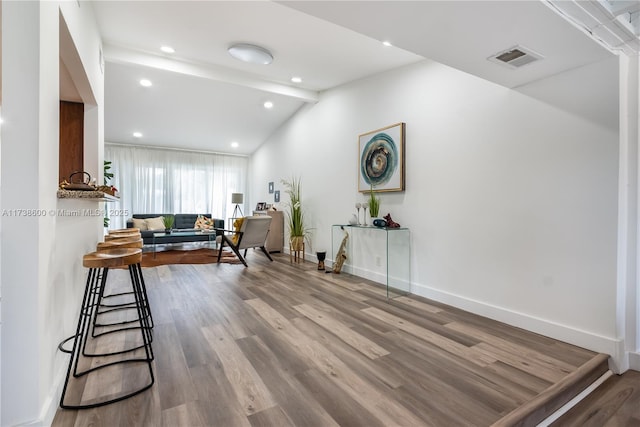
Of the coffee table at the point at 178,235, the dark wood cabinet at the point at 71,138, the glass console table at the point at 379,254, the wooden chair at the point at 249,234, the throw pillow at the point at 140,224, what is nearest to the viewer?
the dark wood cabinet at the point at 71,138

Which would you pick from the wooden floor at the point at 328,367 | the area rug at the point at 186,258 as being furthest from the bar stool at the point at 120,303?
the area rug at the point at 186,258

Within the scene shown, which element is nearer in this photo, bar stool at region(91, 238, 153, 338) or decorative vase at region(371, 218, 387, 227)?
bar stool at region(91, 238, 153, 338)

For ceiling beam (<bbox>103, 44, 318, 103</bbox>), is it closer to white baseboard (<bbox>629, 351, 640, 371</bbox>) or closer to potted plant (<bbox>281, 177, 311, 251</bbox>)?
potted plant (<bbox>281, 177, 311, 251</bbox>)

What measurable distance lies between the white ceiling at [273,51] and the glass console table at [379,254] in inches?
75.0

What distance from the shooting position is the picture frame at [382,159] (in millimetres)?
3547

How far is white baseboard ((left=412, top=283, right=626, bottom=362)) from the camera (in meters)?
1.99

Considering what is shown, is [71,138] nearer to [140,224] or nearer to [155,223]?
[140,224]

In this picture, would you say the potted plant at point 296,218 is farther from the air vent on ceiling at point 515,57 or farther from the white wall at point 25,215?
the white wall at point 25,215

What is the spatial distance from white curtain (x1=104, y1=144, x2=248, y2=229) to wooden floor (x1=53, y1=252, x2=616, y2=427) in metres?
5.56

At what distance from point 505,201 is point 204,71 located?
428 centimetres

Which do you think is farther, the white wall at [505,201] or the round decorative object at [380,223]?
the round decorative object at [380,223]

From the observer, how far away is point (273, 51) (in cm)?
374

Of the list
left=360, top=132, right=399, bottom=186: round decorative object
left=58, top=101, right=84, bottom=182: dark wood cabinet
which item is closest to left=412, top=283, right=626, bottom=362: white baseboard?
left=360, top=132, right=399, bottom=186: round decorative object

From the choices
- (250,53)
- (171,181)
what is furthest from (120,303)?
(171,181)
